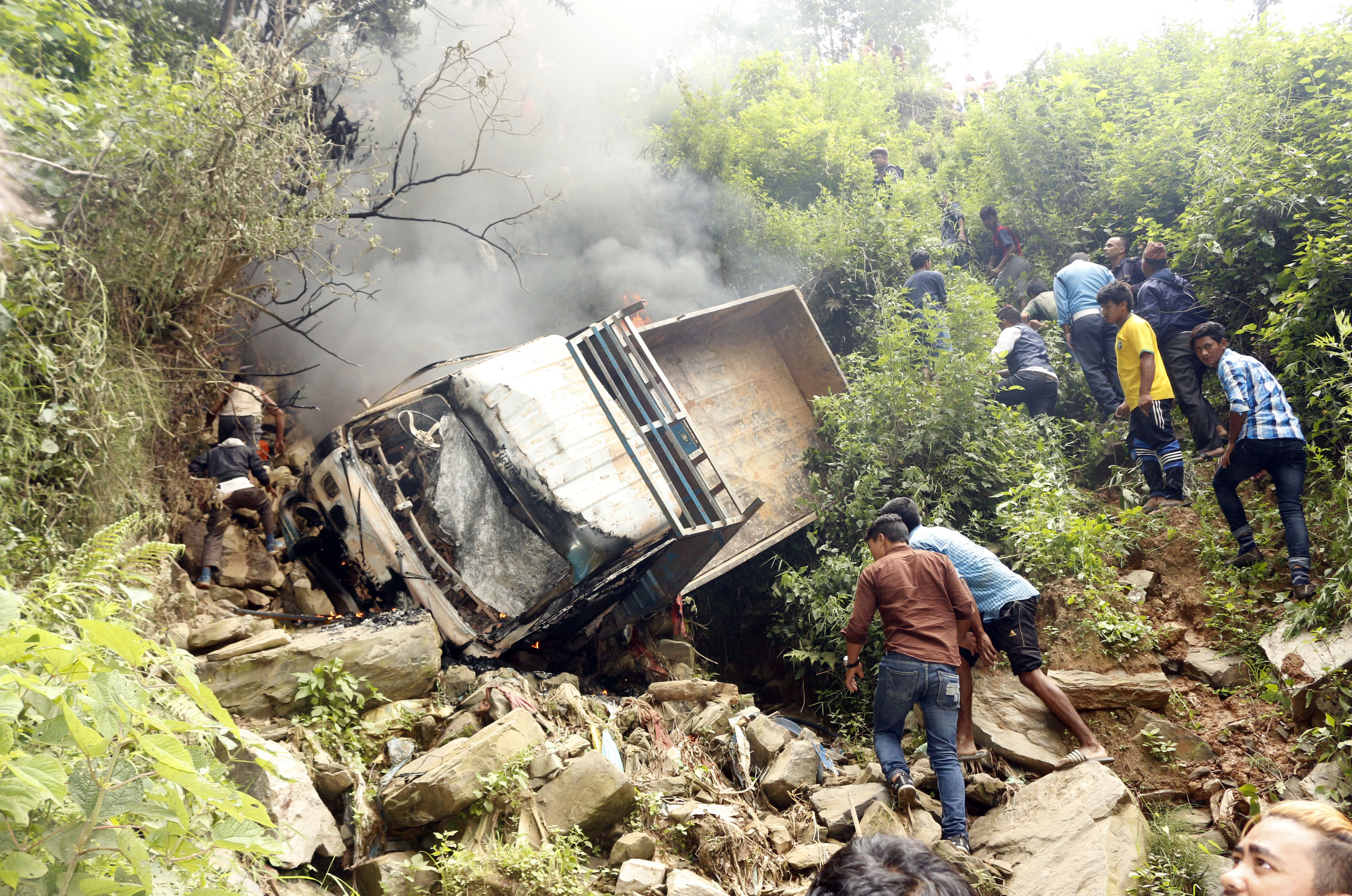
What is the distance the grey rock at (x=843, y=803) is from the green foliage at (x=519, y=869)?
4.21 feet

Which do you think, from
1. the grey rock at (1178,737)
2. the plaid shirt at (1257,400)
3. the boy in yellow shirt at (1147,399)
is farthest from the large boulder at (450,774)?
the boy in yellow shirt at (1147,399)

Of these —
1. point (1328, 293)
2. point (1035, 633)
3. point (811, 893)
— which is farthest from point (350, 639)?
point (1328, 293)

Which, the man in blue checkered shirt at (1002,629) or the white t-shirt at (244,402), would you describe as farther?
the white t-shirt at (244,402)

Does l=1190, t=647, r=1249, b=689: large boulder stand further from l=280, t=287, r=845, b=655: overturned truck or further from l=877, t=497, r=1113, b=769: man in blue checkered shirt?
l=280, t=287, r=845, b=655: overturned truck

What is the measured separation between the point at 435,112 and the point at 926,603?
930 cm

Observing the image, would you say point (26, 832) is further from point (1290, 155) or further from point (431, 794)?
point (1290, 155)

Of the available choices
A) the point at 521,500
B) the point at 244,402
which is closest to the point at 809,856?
the point at 521,500

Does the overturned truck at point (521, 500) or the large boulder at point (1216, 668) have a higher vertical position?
the overturned truck at point (521, 500)

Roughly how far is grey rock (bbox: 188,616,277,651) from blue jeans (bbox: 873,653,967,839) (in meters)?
3.31

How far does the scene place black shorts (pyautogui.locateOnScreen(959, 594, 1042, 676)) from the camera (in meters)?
4.18

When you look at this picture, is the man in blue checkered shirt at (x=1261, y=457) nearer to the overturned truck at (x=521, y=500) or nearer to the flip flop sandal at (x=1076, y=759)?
→ the flip flop sandal at (x=1076, y=759)

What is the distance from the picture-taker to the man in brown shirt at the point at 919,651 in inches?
148

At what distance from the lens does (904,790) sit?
3729 millimetres

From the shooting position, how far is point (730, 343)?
7.23 m
